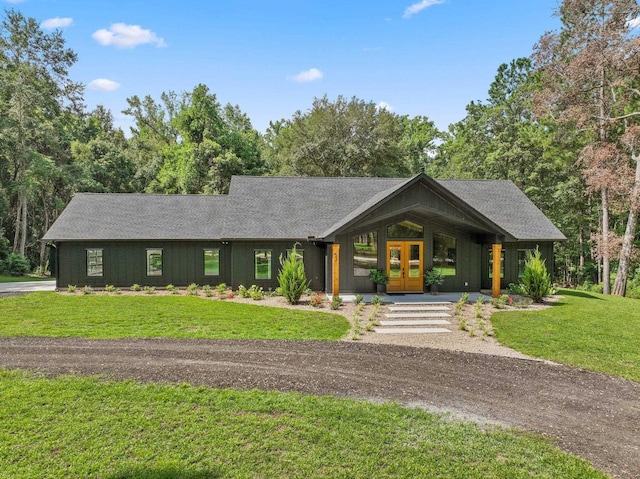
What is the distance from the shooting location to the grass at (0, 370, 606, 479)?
4191 millimetres

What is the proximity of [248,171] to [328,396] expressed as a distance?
28.5 metres

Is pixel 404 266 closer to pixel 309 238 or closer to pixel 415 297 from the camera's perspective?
pixel 415 297

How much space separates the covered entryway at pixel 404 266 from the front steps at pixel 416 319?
2.13 metres

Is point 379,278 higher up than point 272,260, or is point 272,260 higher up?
point 272,260

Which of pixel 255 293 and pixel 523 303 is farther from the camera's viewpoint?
pixel 255 293

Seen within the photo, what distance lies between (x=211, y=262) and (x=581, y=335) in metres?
14.4

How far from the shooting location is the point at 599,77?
778 inches

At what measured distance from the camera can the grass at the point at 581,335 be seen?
8055 mm

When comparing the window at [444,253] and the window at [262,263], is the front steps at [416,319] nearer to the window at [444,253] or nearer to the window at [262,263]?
the window at [444,253]

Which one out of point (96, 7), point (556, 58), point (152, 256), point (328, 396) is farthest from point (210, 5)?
point (556, 58)

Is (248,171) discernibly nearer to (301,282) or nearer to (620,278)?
(301,282)

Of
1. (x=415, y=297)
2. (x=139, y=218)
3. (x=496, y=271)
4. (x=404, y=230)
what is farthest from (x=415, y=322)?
(x=139, y=218)

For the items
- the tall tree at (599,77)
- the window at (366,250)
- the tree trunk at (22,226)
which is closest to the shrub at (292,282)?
the window at (366,250)

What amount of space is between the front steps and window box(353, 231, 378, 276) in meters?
2.61
